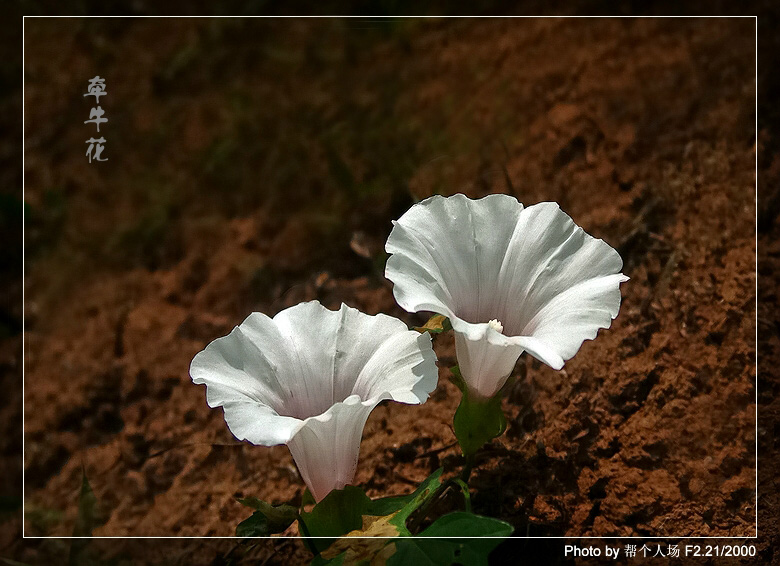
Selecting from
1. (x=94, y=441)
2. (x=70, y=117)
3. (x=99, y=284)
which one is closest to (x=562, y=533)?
(x=94, y=441)

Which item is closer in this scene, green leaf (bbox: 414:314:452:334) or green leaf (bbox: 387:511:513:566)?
green leaf (bbox: 387:511:513:566)

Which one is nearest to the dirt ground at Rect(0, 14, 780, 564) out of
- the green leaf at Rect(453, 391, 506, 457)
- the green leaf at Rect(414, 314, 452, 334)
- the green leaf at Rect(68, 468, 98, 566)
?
the green leaf at Rect(68, 468, 98, 566)

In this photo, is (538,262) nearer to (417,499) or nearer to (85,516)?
(417,499)

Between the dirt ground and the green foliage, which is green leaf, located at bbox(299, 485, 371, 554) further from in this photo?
the dirt ground

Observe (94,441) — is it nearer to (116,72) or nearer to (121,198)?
(121,198)

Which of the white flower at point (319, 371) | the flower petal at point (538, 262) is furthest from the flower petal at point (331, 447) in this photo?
the flower petal at point (538, 262)

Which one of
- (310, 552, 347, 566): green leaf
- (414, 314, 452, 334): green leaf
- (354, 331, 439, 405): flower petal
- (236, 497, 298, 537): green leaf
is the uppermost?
(414, 314, 452, 334): green leaf

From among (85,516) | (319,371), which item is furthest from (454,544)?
(85,516)
